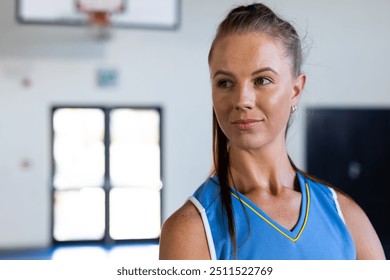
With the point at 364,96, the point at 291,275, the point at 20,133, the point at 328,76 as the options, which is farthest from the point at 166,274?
the point at 20,133

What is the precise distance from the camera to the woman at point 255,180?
1.14ft

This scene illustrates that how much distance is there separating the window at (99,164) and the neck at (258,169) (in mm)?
1551

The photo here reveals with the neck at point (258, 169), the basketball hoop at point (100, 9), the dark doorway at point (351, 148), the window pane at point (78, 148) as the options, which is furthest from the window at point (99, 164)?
the neck at point (258, 169)

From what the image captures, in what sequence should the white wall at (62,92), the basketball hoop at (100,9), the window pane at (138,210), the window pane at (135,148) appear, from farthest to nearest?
1. the white wall at (62,92)
2. the basketball hoop at (100,9)
3. the window pane at (135,148)
4. the window pane at (138,210)

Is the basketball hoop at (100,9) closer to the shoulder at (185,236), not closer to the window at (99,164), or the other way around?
the window at (99,164)

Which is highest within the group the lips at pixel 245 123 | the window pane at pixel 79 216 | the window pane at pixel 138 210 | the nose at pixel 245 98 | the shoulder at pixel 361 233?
the nose at pixel 245 98

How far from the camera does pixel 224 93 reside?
36 centimetres

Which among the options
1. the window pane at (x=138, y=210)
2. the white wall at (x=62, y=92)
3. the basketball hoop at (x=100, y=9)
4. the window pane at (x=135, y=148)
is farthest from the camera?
the white wall at (x=62, y=92)

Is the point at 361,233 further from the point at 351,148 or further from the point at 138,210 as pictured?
the point at 351,148

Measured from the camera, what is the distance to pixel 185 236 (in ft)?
1.12

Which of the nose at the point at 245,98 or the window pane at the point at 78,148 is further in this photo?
the window pane at the point at 78,148

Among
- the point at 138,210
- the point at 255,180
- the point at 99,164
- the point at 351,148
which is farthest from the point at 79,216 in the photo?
the point at 255,180

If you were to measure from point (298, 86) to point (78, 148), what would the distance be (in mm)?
2043

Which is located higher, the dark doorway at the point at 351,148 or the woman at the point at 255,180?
the woman at the point at 255,180
